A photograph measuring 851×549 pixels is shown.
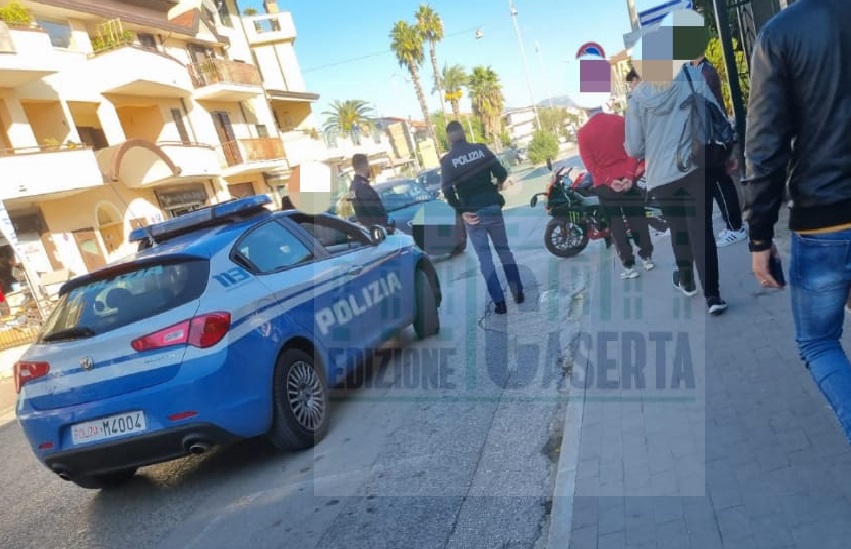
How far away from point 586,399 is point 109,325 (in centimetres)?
296

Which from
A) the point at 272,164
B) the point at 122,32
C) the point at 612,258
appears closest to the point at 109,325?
the point at 612,258

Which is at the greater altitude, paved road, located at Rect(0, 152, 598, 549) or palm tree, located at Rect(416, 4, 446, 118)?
palm tree, located at Rect(416, 4, 446, 118)

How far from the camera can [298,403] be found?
14.7ft

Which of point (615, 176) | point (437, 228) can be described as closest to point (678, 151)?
point (615, 176)

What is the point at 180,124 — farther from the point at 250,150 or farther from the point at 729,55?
the point at 729,55

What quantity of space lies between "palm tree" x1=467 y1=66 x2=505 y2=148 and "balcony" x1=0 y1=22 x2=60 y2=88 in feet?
170

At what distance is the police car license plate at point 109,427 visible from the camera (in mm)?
3859

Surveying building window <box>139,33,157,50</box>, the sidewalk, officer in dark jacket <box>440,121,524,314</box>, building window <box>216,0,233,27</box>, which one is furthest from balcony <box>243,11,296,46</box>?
the sidewalk

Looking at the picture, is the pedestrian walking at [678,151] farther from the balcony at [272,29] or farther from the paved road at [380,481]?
the balcony at [272,29]

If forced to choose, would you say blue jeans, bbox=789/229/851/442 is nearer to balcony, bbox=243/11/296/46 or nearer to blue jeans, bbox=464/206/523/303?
blue jeans, bbox=464/206/523/303

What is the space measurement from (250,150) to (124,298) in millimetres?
26400

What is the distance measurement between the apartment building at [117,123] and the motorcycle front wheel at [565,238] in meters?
11.1

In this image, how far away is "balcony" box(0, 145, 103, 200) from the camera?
636 inches

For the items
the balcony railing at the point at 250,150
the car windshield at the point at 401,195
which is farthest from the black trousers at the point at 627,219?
the balcony railing at the point at 250,150
